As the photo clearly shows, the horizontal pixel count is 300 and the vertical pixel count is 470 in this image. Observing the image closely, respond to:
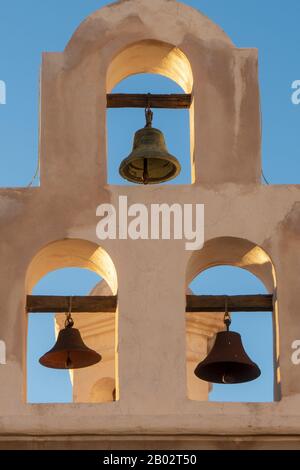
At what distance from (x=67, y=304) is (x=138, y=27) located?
2.70m

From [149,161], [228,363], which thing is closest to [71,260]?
[149,161]

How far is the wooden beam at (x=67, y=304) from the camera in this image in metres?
19.6

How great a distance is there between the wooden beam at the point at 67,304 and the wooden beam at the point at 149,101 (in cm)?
200

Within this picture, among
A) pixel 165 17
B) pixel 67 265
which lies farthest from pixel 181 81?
pixel 67 265

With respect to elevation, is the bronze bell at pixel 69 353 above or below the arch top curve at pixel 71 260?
below

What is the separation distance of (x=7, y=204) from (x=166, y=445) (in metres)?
2.74

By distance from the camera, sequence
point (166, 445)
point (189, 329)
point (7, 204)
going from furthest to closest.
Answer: point (189, 329) → point (7, 204) → point (166, 445)

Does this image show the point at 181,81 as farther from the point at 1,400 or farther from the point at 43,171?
the point at 1,400

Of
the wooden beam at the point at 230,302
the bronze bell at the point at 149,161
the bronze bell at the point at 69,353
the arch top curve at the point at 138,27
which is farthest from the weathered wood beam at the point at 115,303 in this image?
the arch top curve at the point at 138,27

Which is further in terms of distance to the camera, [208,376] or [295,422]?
[208,376]

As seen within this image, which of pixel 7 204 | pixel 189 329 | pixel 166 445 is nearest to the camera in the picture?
pixel 166 445

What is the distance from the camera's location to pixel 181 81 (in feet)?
68.2

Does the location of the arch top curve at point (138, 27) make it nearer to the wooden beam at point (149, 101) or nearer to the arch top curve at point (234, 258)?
the wooden beam at point (149, 101)

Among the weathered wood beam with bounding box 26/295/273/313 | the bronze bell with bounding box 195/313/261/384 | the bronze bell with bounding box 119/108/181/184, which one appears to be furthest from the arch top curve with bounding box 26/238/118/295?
the bronze bell with bounding box 119/108/181/184
